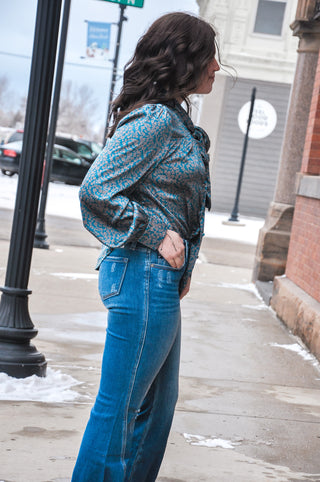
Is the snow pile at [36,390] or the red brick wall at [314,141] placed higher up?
the red brick wall at [314,141]

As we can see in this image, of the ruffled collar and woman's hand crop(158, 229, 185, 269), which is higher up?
the ruffled collar

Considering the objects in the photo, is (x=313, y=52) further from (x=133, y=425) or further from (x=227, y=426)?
(x=133, y=425)

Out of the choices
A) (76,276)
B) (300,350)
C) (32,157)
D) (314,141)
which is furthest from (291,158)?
(32,157)

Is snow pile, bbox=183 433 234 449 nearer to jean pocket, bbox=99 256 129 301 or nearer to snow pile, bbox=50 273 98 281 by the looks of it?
jean pocket, bbox=99 256 129 301

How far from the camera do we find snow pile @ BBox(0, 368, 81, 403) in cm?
436

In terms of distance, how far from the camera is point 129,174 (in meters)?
2.39

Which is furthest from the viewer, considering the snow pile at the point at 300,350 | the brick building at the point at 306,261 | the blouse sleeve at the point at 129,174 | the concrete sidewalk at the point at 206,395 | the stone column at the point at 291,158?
the stone column at the point at 291,158

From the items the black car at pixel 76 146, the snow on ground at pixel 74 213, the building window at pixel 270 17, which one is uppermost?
the building window at pixel 270 17

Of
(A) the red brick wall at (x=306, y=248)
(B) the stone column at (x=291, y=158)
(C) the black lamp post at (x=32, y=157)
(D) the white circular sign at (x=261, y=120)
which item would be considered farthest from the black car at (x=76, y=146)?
(C) the black lamp post at (x=32, y=157)

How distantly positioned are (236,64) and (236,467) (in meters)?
24.5

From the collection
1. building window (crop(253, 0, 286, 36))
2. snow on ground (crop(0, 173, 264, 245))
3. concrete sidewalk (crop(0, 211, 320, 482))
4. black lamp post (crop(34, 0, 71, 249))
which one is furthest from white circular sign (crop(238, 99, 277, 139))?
concrete sidewalk (crop(0, 211, 320, 482))

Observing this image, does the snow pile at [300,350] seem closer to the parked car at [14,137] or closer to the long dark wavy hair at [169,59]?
the long dark wavy hair at [169,59]

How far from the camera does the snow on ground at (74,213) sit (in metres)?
17.9

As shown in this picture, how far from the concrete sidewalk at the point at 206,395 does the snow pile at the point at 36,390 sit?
0.08 m
